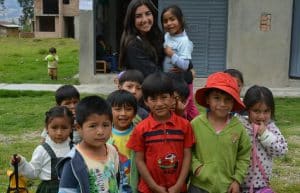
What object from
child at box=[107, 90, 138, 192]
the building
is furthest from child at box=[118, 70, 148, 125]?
the building

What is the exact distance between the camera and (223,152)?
3.36 metres

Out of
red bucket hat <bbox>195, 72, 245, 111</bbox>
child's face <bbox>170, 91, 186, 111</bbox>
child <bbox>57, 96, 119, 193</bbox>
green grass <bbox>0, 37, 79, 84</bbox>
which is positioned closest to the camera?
child <bbox>57, 96, 119, 193</bbox>

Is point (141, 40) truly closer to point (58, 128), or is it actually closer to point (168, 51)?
point (168, 51)

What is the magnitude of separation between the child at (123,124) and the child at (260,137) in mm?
745

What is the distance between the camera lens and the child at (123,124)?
11.6ft

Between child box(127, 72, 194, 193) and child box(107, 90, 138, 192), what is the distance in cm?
14

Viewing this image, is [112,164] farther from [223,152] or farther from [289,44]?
[289,44]

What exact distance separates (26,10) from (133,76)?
226ft

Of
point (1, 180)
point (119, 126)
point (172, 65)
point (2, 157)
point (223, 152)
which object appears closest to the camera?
point (223, 152)

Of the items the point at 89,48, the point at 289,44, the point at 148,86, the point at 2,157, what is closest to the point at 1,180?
the point at 2,157

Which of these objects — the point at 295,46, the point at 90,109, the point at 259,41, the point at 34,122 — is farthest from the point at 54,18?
the point at 90,109

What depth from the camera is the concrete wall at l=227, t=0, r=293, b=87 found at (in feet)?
41.9

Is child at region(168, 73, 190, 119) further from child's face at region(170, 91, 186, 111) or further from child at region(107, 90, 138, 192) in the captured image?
child at region(107, 90, 138, 192)

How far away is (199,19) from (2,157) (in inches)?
304
